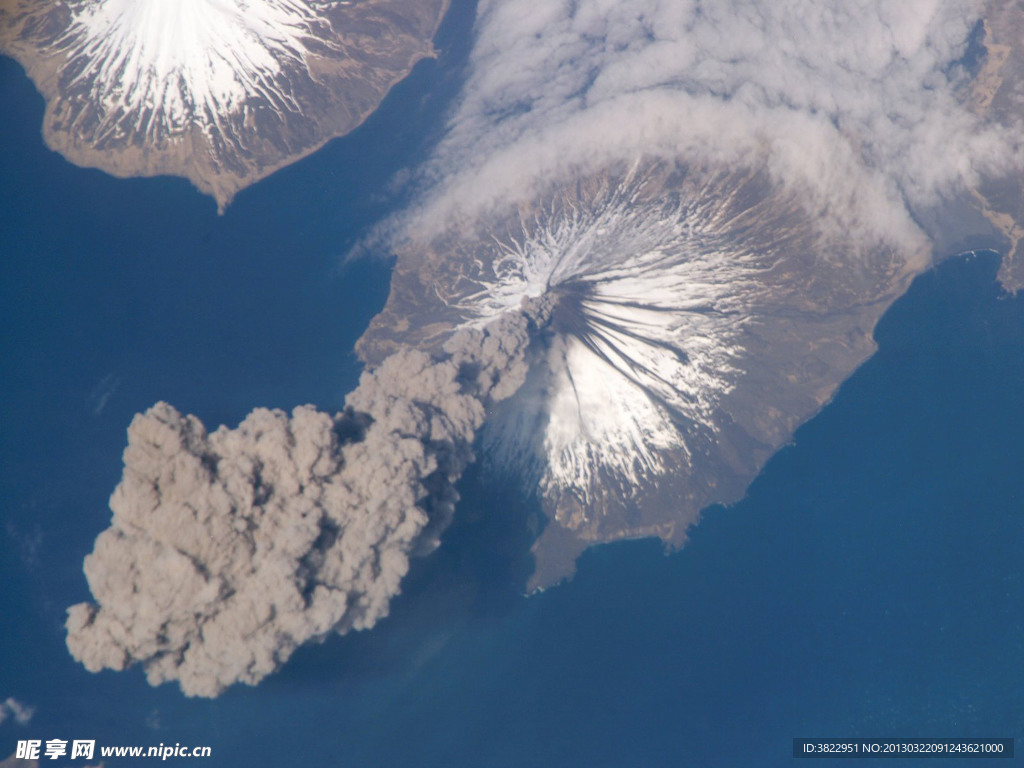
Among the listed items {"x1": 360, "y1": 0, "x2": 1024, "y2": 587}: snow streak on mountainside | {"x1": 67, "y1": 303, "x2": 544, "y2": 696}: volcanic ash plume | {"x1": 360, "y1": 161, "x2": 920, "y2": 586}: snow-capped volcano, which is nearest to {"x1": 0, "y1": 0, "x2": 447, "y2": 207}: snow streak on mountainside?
{"x1": 360, "y1": 0, "x2": 1024, "y2": 587}: snow streak on mountainside

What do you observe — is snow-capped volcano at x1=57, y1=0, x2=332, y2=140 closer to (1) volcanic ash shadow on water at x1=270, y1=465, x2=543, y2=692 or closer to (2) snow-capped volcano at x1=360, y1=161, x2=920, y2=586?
(2) snow-capped volcano at x1=360, y1=161, x2=920, y2=586

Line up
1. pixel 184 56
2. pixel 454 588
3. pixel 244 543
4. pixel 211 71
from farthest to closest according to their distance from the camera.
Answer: pixel 184 56 → pixel 211 71 → pixel 454 588 → pixel 244 543

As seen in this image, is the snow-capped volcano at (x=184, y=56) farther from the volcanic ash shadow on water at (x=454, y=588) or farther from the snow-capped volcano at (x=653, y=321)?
the volcanic ash shadow on water at (x=454, y=588)

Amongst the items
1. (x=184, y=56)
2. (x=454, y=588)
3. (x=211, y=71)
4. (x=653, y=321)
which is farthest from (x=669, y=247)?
(x=184, y=56)

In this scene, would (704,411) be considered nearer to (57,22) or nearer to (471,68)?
(471,68)

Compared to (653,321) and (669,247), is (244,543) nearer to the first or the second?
(653,321)

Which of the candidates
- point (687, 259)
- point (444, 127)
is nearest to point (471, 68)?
point (444, 127)
